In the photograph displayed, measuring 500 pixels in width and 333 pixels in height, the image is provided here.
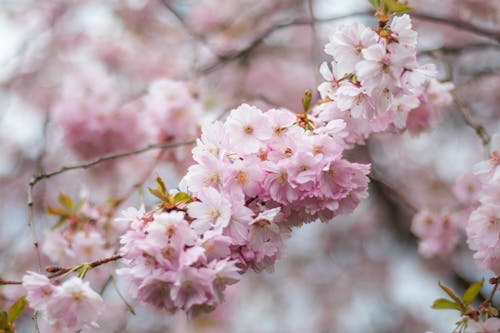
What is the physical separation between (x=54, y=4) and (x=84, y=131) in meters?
2.74

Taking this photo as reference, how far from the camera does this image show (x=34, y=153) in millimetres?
3662

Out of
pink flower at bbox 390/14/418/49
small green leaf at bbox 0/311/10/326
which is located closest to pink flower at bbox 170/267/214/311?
small green leaf at bbox 0/311/10/326

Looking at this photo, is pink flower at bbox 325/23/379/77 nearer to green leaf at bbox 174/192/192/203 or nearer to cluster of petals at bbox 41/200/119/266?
green leaf at bbox 174/192/192/203

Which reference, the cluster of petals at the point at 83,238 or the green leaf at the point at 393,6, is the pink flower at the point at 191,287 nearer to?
the green leaf at the point at 393,6

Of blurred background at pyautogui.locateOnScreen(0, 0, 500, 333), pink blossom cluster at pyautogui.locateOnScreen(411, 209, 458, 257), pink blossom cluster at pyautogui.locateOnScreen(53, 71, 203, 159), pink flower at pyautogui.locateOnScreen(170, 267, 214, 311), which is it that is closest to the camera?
pink flower at pyautogui.locateOnScreen(170, 267, 214, 311)

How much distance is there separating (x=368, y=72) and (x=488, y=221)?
0.48 meters

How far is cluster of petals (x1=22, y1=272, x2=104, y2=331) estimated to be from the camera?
1086 mm

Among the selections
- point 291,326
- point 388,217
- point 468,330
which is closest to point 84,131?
point 468,330

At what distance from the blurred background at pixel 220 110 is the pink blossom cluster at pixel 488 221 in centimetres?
118

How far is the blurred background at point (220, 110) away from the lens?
111 inches

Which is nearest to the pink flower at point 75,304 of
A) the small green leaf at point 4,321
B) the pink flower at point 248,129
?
the small green leaf at point 4,321

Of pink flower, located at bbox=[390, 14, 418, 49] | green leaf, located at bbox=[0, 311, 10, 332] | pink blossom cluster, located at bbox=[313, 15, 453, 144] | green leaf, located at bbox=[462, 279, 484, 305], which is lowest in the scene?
green leaf, located at bbox=[0, 311, 10, 332]

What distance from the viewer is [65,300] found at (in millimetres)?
1099

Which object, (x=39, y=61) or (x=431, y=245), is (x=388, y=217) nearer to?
(x=431, y=245)
